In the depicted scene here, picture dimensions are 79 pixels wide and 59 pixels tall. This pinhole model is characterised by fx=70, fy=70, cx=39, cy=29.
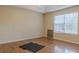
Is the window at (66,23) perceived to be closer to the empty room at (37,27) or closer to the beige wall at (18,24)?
the empty room at (37,27)

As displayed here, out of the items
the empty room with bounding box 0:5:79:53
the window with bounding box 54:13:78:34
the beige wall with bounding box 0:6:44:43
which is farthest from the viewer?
the window with bounding box 54:13:78:34

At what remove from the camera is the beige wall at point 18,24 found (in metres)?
3.44

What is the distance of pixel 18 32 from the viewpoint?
401 cm

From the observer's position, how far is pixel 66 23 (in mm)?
3957

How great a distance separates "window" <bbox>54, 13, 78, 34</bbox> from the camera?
3.57m

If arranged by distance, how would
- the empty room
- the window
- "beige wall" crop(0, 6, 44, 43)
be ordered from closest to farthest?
1. the empty room
2. "beige wall" crop(0, 6, 44, 43)
3. the window

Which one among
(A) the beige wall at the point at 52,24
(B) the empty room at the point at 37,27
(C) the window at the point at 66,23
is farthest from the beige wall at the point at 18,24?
(C) the window at the point at 66,23

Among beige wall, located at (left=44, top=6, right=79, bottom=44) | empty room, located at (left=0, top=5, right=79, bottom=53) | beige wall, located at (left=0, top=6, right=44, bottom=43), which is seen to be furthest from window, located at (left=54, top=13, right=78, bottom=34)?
beige wall, located at (left=0, top=6, right=44, bottom=43)

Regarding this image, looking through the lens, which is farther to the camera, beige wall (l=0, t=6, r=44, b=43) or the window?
the window

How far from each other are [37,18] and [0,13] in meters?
2.48

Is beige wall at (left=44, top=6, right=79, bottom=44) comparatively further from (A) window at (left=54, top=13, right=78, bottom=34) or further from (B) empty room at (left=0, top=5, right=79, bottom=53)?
(A) window at (left=54, top=13, right=78, bottom=34)

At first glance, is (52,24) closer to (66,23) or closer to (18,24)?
(66,23)
